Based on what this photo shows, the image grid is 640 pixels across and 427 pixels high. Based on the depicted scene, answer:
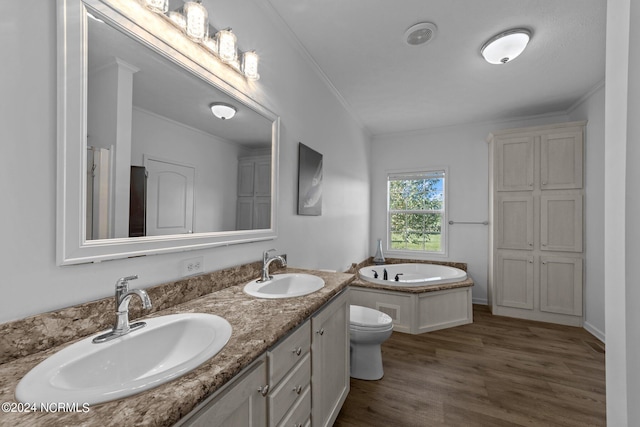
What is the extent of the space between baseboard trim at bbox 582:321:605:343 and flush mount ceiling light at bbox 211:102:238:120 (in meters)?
3.92

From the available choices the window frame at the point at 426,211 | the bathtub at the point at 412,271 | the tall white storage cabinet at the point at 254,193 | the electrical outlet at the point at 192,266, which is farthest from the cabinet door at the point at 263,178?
the window frame at the point at 426,211

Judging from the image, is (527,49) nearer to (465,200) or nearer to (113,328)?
(465,200)

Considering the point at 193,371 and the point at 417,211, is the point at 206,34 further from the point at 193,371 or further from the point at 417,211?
the point at 417,211

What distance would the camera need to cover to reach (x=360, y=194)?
3982 mm

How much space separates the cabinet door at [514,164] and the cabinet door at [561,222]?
0.96 ft

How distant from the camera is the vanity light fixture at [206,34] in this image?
114 cm

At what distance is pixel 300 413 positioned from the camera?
1.14m

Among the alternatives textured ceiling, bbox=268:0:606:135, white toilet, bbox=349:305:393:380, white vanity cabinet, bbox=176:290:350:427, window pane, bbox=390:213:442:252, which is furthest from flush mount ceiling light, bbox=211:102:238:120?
window pane, bbox=390:213:442:252

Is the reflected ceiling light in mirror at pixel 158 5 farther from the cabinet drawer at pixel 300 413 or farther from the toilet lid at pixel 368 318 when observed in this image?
the toilet lid at pixel 368 318

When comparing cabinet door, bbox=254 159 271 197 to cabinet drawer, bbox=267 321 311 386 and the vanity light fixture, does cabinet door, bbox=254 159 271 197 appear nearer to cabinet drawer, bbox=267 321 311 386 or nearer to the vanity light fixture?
the vanity light fixture

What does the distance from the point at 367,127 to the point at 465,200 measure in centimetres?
183

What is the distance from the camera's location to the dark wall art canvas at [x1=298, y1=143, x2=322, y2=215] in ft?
7.24

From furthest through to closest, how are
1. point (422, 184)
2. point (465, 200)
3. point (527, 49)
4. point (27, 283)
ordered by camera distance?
point (422, 184) → point (465, 200) → point (527, 49) → point (27, 283)

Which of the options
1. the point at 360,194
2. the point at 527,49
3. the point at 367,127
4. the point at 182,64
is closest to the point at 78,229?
the point at 182,64
